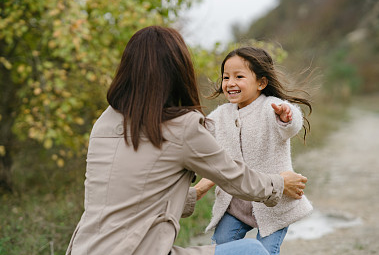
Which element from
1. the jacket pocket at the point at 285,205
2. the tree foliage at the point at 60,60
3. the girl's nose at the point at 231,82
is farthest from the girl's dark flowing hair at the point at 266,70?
the tree foliage at the point at 60,60

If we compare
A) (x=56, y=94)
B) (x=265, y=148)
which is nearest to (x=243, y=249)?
(x=265, y=148)

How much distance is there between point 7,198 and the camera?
4500mm

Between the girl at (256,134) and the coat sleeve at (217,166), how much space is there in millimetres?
355

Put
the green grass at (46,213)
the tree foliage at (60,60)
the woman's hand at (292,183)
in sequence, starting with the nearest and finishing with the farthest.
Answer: the woman's hand at (292,183), the green grass at (46,213), the tree foliage at (60,60)

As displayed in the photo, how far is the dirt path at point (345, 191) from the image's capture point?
4371 mm

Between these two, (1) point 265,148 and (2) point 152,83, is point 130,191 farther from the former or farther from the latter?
(1) point 265,148

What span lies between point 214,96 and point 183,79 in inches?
36.9

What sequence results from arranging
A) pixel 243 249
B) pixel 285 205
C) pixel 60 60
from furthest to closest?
pixel 60 60 < pixel 285 205 < pixel 243 249

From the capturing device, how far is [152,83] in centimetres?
184

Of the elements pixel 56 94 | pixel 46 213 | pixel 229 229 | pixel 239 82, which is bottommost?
pixel 46 213

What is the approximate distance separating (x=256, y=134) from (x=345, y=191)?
15.5ft

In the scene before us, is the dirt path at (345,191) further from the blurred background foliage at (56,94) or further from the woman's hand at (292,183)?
the woman's hand at (292,183)

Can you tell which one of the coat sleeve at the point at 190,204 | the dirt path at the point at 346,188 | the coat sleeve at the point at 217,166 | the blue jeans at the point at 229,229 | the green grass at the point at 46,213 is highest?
the coat sleeve at the point at 217,166

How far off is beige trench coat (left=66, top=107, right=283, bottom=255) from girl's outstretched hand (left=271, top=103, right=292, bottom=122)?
1.61ft
